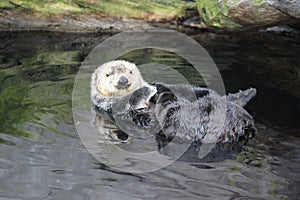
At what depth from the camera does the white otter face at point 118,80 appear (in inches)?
179

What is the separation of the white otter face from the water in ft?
1.33

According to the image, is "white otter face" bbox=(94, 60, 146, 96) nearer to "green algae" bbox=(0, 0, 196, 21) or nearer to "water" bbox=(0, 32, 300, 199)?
"water" bbox=(0, 32, 300, 199)

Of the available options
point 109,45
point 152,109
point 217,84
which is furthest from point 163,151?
point 109,45

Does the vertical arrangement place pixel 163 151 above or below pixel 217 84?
below

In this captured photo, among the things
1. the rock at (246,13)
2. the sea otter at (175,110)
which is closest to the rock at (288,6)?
the rock at (246,13)

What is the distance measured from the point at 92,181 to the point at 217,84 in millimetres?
2439

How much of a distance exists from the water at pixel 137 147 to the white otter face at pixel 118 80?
1.33 feet

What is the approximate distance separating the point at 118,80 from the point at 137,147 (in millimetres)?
1022

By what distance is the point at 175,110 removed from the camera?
369cm

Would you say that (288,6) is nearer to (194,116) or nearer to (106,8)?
(194,116)

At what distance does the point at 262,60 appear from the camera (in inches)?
251

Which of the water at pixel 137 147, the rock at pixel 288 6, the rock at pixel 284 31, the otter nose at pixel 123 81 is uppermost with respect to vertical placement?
the rock at pixel 288 6

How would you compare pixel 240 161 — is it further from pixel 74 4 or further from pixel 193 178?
pixel 74 4

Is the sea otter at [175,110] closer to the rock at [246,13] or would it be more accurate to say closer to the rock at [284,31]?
the rock at [246,13]
